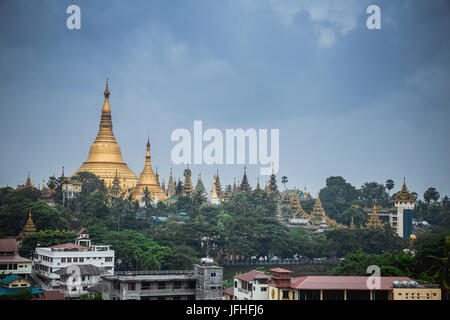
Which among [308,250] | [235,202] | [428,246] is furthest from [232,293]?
[235,202]

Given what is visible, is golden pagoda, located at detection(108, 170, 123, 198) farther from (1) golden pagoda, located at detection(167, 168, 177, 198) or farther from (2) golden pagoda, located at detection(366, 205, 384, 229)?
(2) golden pagoda, located at detection(366, 205, 384, 229)

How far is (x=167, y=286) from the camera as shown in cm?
2327

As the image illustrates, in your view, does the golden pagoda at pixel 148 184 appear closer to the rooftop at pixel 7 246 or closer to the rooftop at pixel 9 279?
the rooftop at pixel 7 246

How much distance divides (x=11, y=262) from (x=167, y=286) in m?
9.45

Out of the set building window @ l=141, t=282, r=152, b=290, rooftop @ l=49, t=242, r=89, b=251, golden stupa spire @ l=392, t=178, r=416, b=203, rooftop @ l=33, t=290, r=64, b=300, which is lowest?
rooftop @ l=33, t=290, r=64, b=300

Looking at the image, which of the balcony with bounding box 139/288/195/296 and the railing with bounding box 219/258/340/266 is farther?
the railing with bounding box 219/258/340/266

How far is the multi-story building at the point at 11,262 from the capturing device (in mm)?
29359

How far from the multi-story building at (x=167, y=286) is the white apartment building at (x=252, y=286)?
6.08 ft

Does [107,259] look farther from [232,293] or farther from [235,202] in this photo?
[235,202]

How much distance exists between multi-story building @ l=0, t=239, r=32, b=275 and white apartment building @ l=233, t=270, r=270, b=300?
371 inches

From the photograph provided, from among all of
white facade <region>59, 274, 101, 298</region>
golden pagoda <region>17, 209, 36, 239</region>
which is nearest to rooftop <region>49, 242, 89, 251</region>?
white facade <region>59, 274, 101, 298</region>

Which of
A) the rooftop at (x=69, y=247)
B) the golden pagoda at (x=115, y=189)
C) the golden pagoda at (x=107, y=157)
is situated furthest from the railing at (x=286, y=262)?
the golden pagoda at (x=107, y=157)

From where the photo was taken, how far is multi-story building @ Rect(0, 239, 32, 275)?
29.4m

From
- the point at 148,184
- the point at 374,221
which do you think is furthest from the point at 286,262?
the point at 148,184
